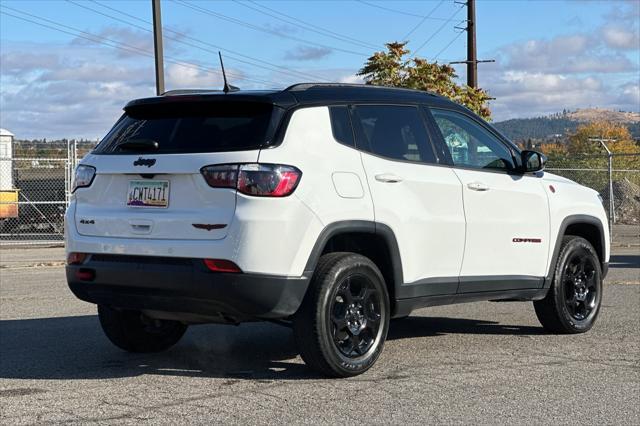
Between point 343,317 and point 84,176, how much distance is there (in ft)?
6.48

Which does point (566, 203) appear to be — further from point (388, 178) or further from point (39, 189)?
point (39, 189)

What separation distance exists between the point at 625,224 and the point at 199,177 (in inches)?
1130

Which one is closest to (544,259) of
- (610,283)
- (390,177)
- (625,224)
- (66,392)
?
(390,177)

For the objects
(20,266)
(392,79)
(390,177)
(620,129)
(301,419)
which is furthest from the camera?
(620,129)

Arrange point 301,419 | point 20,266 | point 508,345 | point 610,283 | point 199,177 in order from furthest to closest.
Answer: point 20,266 → point 610,283 → point 508,345 → point 199,177 → point 301,419

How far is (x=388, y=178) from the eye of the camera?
262 inches

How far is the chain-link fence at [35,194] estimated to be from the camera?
25.3 metres

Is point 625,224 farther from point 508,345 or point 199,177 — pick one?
point 199,177

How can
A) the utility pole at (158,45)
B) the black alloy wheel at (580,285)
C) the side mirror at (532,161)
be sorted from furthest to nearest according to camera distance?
the utility pole at (158,45)
the black alloy wheel at (580,285)
the side mirror at (532,161)

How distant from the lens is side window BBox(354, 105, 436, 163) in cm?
674

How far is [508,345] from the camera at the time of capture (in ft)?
25.6

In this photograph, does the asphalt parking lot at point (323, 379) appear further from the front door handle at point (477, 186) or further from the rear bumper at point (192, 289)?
the front door handle at point (477, 186)

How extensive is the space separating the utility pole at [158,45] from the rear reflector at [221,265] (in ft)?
59.7

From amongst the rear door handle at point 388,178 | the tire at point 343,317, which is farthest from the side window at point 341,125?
the tire at point 343,317
